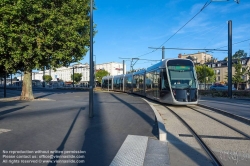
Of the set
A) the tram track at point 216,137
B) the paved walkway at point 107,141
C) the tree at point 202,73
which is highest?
the tree at point 202,73

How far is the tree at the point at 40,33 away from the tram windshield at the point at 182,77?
25.2ft

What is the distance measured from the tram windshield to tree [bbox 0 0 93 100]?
7.68 metres

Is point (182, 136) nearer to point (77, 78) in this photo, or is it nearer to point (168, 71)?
point (168, 71)

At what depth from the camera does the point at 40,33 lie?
1573 cm

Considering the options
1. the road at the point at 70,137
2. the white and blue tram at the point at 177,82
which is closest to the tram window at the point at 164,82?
the white and blue tram at the point at 177,82

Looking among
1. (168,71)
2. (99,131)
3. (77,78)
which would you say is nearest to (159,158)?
(99,131)

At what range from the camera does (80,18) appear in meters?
18.5

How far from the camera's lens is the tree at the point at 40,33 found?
13.9 meters

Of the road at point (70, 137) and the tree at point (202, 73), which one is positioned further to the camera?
the tree at point (202, 73)

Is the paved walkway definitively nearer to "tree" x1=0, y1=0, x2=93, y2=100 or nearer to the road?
the road

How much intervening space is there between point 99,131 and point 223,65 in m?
87.6

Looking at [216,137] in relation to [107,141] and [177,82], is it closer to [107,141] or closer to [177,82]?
[107,141]

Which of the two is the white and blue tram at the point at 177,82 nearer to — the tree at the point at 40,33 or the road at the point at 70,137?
the road at the point at 70,137

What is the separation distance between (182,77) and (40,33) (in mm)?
9866
